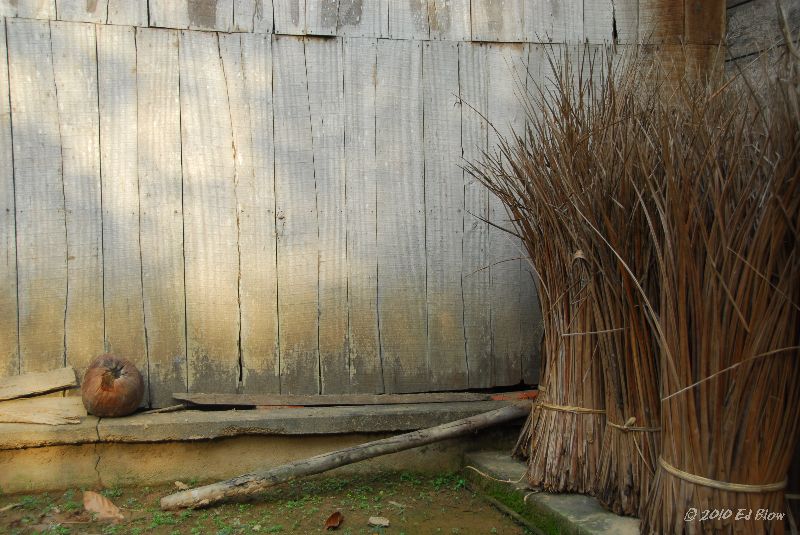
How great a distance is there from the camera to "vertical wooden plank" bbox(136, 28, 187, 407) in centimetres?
308

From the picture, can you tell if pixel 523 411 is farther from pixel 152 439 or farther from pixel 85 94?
pixel 85 94

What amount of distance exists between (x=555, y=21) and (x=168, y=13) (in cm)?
173

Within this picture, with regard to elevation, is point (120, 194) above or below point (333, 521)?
above

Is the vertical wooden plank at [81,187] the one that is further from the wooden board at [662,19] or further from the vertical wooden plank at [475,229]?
the wooden board at [662,19]

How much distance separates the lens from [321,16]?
3211mm

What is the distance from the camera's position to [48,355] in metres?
3.02

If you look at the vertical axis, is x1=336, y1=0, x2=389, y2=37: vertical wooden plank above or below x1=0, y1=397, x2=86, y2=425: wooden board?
above

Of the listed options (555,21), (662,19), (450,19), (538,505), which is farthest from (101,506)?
(662,19)

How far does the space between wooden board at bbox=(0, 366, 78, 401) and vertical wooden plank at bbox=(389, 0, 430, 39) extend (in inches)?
79.2

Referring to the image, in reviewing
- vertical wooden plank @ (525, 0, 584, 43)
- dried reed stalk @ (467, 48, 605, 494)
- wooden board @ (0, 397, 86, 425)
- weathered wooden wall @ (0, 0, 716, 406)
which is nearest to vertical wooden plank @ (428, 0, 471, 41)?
weathered wooden wall @ (0, 0, 716, 406)

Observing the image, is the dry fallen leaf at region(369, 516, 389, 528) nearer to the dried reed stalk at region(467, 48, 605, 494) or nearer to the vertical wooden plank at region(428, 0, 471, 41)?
the dried reed stalk at region(467, 48, 605, 494)

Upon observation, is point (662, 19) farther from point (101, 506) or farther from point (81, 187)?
point (101, 506)

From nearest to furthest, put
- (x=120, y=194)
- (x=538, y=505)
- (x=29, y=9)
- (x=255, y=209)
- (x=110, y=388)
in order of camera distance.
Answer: (x=538, y=505) → (x=110, y=388) → (x=29, y=9) → (x=120, y=194) → (x=255, y=209)

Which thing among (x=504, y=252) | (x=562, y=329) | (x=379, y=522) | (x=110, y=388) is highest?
(x=504, y=252)
